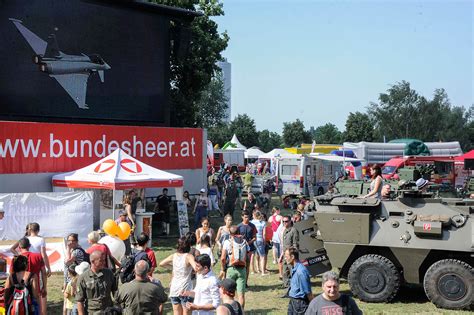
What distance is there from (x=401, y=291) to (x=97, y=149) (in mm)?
9882

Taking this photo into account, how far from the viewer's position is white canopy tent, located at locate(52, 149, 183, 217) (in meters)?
15.1

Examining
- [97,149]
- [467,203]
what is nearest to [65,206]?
[97,149]

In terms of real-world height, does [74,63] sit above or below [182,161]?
above

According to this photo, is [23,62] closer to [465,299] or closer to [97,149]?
[97,149]

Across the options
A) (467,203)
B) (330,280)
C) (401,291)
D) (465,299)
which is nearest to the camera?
(330,280)

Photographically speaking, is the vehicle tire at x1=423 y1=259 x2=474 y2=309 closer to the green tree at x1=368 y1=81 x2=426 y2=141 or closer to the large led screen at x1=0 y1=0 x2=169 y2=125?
the large led screen at x1=0 y1=0 x2=169 y2=125

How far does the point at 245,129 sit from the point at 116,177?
215 ft

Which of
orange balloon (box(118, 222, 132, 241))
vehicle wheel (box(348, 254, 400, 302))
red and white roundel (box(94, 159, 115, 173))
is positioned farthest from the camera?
red and white roundel (box(94, 159, 115, 173))

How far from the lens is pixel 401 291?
460 inches

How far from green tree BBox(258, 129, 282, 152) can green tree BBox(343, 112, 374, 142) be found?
1284 cm

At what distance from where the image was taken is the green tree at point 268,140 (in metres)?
87.4

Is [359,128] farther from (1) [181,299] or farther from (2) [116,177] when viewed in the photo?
(1) [181,299]

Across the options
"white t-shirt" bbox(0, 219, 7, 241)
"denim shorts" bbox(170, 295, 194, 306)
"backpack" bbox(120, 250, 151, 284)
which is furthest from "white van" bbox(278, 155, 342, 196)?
"backpack" bbox(120, 250, 151, 284)

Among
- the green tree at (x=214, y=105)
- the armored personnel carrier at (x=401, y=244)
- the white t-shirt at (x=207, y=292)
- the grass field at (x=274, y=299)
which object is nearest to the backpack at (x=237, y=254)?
the grass field at (x=274, y=299)
